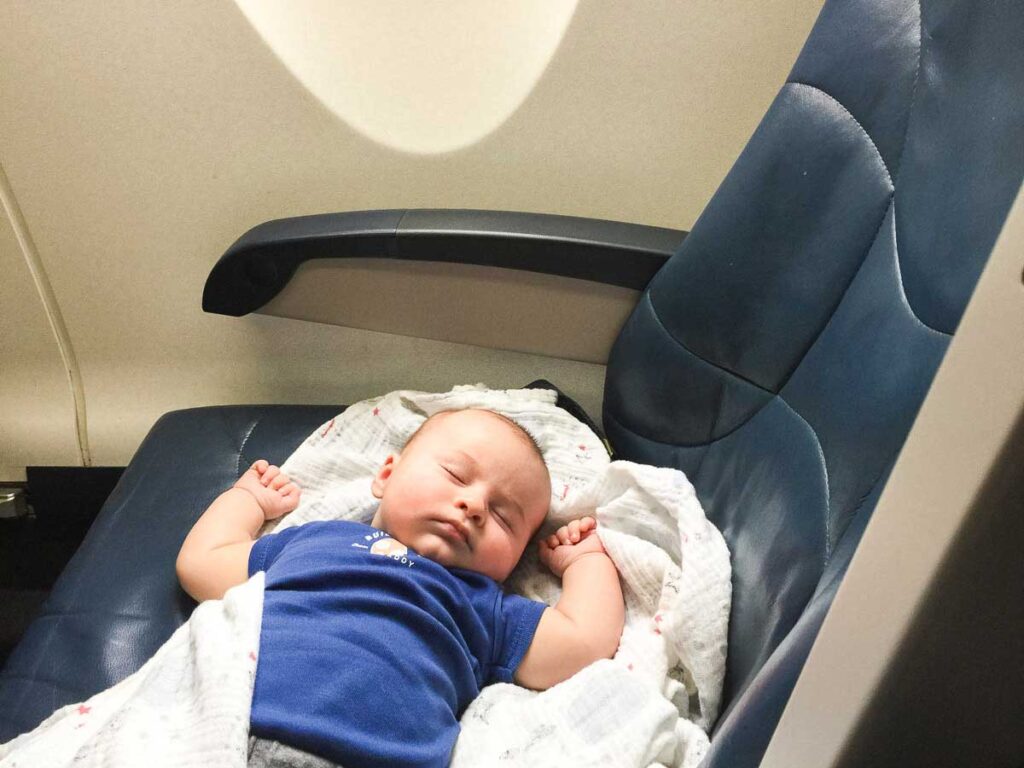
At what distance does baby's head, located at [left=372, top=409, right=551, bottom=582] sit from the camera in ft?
3.14

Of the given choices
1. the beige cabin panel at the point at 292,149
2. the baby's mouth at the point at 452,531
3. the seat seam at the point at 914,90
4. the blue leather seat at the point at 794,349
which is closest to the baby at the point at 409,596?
the baby's mouth at the point at 452,531

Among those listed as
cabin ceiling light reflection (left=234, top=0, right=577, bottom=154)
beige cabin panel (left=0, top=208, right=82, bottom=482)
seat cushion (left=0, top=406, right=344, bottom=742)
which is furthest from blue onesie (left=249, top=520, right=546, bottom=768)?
beige cabin panel (left=0, top=208, right=82, bottom=482)

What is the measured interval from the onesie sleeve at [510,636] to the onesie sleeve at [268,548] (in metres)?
0.25

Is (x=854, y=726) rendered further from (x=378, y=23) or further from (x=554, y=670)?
(x=378, y=23)

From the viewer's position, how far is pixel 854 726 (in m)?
0.36

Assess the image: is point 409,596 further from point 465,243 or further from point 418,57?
point 418,57

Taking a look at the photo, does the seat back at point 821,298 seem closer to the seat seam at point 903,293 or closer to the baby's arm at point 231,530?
the seat seam at point 903,293

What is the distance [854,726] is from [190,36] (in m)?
1.17

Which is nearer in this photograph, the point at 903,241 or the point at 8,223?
the point at 903,241

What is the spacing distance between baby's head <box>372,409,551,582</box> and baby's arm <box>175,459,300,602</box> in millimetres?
127

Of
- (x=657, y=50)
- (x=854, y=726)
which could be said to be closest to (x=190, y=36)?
(x=657, y=50)

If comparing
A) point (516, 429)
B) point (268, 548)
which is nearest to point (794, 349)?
point (516, 429)

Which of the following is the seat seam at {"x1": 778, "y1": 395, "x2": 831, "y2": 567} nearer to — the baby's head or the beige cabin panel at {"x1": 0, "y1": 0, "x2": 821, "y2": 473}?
the baby's head

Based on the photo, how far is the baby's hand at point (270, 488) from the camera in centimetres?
107
